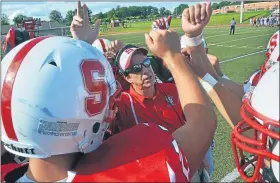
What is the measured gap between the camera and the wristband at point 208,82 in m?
2.04

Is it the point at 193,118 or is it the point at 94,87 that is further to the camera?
the point at 193,118

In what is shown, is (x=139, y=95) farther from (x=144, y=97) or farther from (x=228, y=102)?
(x=228, y=102)

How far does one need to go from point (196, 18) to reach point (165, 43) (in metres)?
0.31

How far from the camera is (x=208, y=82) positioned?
6.73 ft

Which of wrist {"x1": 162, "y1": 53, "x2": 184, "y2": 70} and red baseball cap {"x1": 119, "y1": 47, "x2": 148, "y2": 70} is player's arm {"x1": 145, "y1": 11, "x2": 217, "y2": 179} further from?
red baseball cap {"x1": 119, "y1": 47, "x2": 148, "y2": 70}

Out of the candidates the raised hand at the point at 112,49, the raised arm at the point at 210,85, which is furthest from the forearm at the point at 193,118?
the raised hand at the point at 112,49

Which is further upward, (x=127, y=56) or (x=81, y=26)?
(x=81, y=26)

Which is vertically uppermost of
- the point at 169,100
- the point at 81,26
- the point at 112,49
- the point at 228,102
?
the point at 81,26

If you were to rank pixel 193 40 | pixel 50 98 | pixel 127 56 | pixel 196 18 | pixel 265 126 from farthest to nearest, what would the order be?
pixel 127 56
pixel 193 40
pixel 196 18
pixel 50 98
pixel 265 126

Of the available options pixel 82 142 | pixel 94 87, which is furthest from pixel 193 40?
pixel 82 142

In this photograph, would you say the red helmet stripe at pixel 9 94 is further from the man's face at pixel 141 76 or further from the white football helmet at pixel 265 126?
the man's face at pixel 141 76

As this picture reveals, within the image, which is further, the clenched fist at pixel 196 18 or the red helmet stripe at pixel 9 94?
the clenched fist at pixel 196 18

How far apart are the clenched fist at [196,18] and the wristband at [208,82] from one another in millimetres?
291

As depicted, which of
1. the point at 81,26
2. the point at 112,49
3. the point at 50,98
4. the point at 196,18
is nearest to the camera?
the point at 50,98
